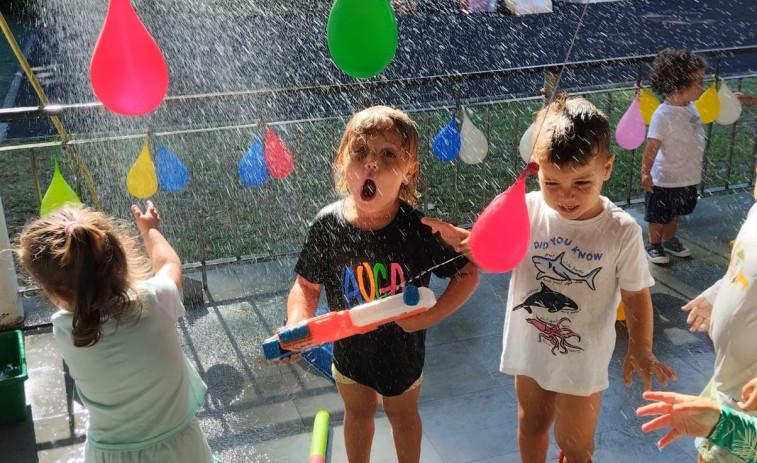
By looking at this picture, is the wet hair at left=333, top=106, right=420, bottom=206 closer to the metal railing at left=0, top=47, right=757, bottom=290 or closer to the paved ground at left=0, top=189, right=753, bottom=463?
the paved ground at left=0, top=189, right=753, bottom=463

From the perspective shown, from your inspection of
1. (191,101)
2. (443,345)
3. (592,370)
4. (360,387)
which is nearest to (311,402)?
(443,345)

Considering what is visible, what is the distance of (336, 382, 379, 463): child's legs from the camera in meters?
2.86

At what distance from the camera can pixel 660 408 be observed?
80.8 inches

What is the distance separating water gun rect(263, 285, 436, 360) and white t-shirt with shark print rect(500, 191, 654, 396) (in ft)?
1.79

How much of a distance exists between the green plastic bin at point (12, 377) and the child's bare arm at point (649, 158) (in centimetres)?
416

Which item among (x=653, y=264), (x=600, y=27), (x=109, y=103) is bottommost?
(x=600, y=27)

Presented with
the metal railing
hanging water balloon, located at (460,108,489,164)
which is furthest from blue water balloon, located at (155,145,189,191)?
hanging water balloon, located at (460,108,489,164)

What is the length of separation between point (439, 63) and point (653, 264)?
1097cm

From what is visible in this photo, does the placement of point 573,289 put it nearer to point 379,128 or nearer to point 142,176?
point 379,128

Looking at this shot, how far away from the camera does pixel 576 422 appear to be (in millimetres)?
2852

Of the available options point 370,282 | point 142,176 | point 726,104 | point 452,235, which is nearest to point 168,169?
point 142,176

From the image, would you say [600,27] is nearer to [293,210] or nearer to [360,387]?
[293,210]

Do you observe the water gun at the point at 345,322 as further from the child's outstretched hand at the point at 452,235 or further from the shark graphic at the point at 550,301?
the shark graphic at the point at 550,301

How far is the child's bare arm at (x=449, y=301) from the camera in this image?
261cm
